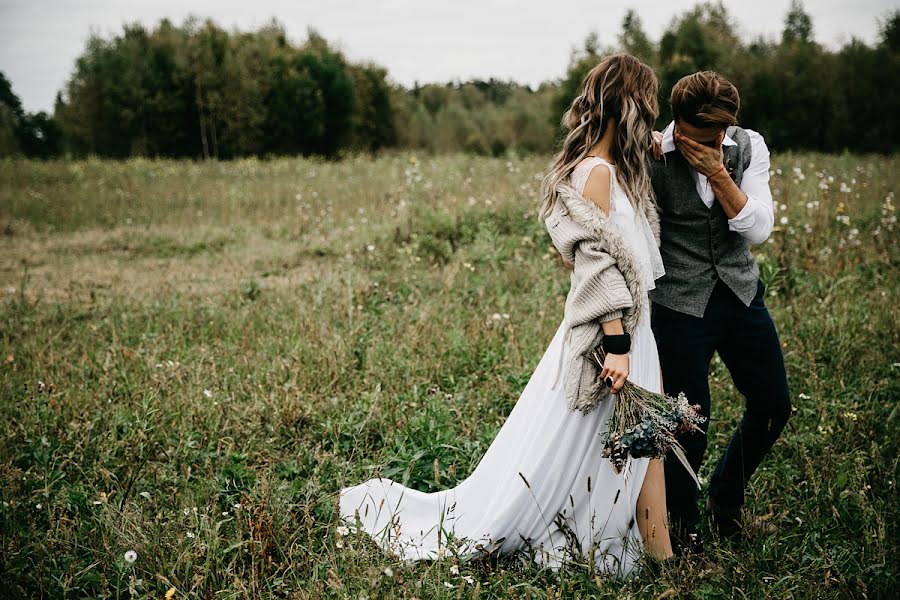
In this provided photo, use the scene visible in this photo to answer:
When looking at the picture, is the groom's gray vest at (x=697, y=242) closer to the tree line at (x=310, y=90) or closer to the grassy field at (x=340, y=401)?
the grassy field at (x=340, y=401)

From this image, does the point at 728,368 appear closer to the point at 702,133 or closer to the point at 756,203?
the point at 756,203

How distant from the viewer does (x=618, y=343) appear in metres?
2.29

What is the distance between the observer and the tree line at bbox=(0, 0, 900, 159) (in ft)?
81.8

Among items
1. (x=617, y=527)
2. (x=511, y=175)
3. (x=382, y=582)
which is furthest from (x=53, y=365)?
(x=511, y=175)

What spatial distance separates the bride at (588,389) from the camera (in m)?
2.30

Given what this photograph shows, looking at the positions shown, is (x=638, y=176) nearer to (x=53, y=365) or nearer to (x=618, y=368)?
(x=618, y=368)

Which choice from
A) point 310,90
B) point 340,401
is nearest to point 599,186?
point 340,401

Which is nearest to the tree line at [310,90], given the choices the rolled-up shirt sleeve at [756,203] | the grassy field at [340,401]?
the grassy field at [340,401]

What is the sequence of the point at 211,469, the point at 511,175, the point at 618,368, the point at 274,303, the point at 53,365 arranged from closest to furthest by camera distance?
the point at 618,368
the point at 211,469
the point at 53,365
the point at 274,303
the point at 511,175

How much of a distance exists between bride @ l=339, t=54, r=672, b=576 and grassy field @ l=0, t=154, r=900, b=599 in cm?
16

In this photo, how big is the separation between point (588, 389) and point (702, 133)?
3.72 feet

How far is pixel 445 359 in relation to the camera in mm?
4484

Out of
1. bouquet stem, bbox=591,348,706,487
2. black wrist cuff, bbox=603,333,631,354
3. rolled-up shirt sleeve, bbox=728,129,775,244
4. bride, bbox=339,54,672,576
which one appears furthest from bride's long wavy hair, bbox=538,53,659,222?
bouquet stem, bbox=591,348,706,487

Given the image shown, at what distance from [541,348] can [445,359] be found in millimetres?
766
